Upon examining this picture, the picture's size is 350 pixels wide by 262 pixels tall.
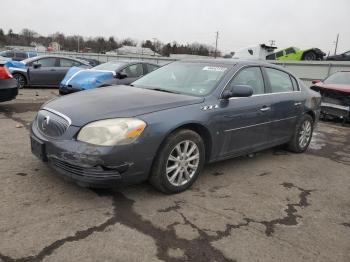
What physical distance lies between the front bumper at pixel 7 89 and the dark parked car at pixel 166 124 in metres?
3.93

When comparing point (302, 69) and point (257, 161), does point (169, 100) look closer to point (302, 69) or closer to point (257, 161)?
point (257, 161)

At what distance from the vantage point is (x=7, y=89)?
802cm

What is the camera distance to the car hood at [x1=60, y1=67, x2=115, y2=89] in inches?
413

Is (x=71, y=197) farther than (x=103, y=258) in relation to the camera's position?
Yes

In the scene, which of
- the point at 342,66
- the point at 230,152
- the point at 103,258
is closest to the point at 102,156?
the point at 103,258

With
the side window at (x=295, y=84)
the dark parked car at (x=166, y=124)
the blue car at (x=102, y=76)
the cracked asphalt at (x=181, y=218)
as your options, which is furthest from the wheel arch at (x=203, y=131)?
the blue car at (x=102, y=76)

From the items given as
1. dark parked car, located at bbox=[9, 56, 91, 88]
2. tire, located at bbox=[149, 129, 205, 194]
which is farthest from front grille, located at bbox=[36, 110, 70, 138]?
dark parked car, located at bbox=[9, 56, 91, 88]

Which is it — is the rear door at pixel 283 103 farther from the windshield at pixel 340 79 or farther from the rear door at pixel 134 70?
the rear door at pixel 134 70

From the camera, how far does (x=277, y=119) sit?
5.63 m

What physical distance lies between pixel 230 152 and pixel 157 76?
1.50 meters

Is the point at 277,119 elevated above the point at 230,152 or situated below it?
above

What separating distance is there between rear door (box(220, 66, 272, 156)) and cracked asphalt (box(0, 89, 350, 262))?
1.33 ft

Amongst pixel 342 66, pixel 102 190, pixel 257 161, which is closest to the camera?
pixel 102 190

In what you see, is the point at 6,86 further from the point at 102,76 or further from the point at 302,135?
the point at 302,135
